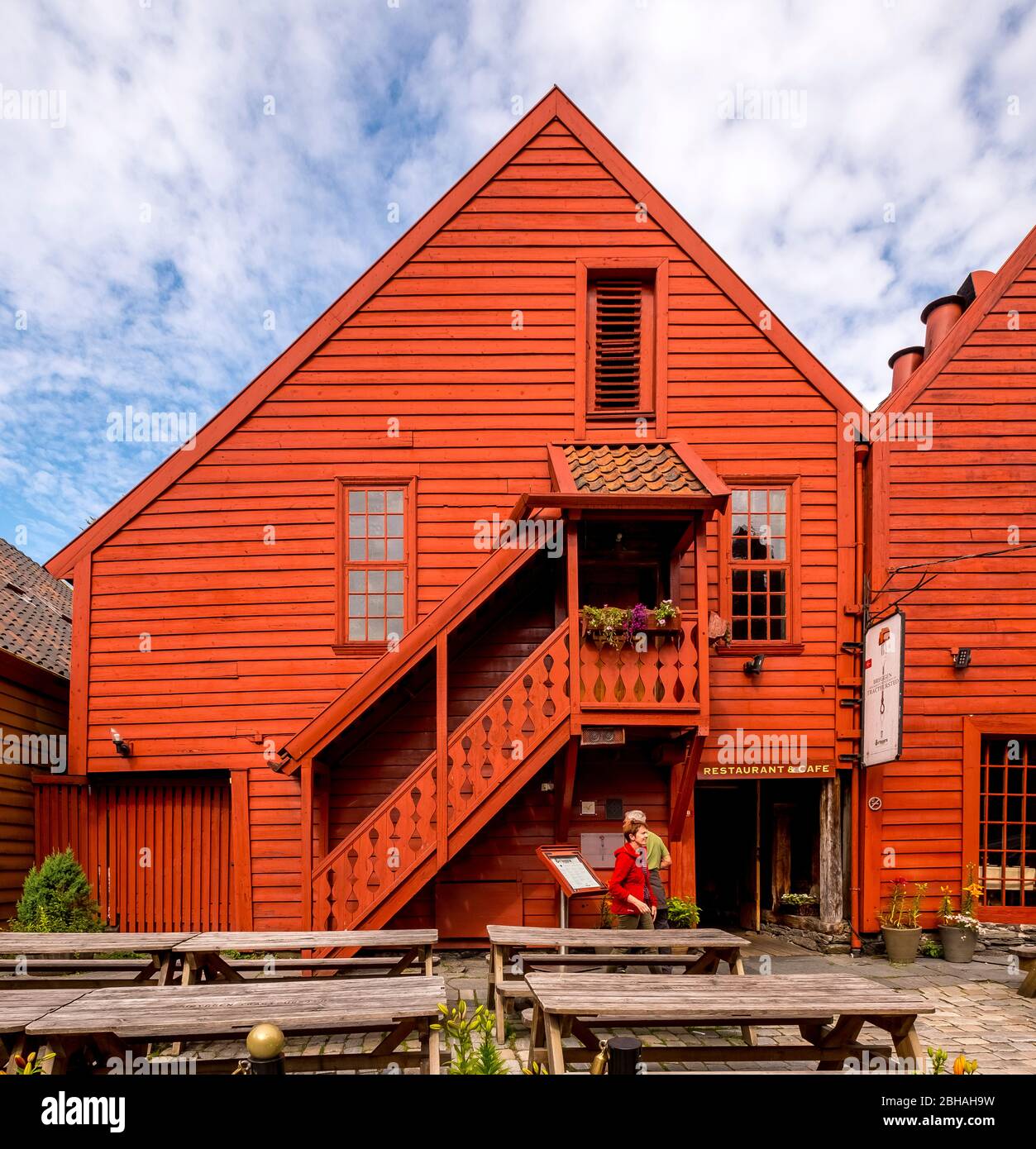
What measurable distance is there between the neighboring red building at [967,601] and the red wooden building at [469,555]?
23.2 inches

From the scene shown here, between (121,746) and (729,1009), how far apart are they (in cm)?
805

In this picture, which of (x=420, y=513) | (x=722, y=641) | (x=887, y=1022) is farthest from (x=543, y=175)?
(x=887, y=1022)

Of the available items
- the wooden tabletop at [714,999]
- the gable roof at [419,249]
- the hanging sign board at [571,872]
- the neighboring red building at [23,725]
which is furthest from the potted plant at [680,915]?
the neighboring red building at [23,725]

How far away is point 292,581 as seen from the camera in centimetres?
966

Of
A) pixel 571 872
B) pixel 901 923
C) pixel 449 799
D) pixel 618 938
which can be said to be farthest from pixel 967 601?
pixel 449 799

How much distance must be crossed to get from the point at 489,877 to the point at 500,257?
8.22 m

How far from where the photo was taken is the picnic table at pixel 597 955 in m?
5.73

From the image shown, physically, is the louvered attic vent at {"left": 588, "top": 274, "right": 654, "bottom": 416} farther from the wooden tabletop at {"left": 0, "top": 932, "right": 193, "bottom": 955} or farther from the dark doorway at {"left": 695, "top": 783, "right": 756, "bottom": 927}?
the wooden tabletop at {"left": 0, "top": 932, "right": 193, "bottom": 955}

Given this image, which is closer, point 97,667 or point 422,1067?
point 422,1067

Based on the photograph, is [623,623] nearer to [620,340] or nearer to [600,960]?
[600,960]

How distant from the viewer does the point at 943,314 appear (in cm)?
1088

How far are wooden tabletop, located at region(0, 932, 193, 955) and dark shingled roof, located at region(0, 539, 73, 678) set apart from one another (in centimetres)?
464
